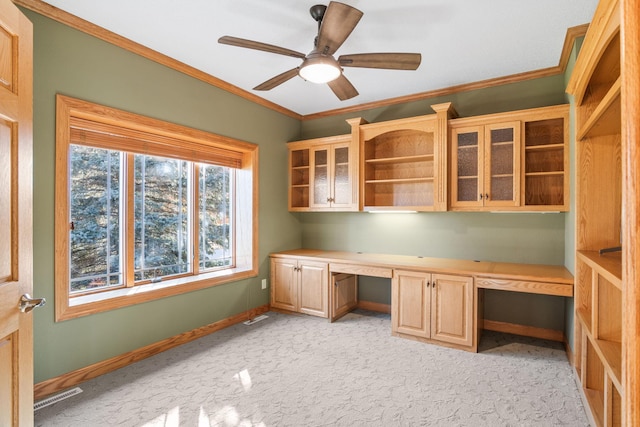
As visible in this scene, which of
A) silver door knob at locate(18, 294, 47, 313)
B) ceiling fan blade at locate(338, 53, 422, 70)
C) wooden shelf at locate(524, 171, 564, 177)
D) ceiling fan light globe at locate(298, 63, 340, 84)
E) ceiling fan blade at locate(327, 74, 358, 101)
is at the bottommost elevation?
silver door knob at locate(18, 294, 47, 313)

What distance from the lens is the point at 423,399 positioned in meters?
2.24

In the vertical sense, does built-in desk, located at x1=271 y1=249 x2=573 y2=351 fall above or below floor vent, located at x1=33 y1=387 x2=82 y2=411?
above

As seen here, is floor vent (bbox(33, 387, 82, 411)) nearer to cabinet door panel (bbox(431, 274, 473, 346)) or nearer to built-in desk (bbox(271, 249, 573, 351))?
built-in desk (bbox(271, 249, 573, 351))

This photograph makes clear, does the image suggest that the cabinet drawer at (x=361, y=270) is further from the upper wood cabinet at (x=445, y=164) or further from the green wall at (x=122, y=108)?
the green wall at (x=122, y=108)

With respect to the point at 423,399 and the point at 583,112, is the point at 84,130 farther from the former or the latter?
the point at 583,112

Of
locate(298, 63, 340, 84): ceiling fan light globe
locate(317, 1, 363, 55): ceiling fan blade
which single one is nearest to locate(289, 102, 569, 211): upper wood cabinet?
locate(298, 63, 340, 84): ceiling fan light globe

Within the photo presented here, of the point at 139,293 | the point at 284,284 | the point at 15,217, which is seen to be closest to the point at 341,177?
the point at 284,284

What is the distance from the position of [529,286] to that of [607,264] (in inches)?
45.0

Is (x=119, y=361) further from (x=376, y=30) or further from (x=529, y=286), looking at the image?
(x=529, y=286)

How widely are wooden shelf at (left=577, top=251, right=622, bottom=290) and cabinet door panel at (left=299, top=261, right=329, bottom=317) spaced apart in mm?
2394

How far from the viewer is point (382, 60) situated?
2189 millimetres

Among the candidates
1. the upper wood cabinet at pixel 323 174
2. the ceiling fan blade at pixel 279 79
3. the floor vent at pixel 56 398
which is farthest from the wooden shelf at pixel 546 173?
the floor vent at pixel 56 398

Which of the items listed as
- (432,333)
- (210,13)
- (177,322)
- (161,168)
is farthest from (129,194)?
(432,333)

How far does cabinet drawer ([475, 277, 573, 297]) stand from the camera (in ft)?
8.61
